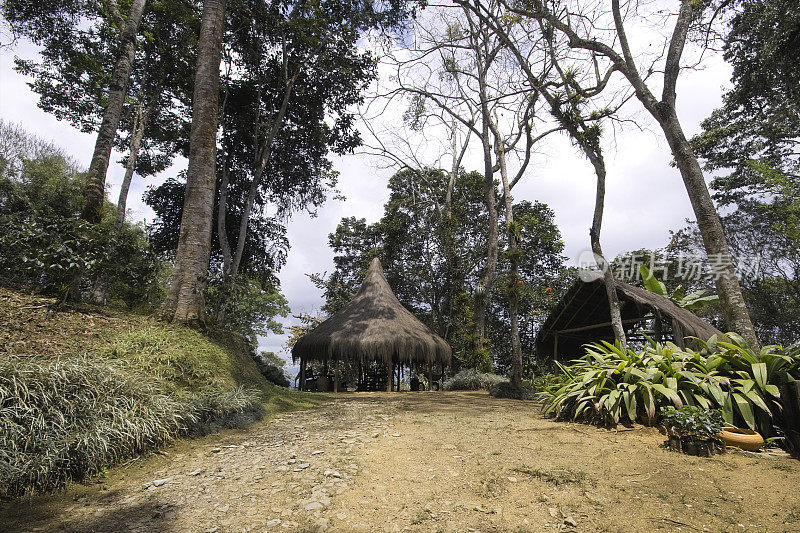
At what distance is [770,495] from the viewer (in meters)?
2.72

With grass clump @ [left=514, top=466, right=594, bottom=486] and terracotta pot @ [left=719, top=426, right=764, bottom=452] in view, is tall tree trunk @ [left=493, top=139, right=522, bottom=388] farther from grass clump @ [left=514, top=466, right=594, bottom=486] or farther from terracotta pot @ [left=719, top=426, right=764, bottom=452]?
grass clump @ [left=514, top=466, right=594, bottom=486]

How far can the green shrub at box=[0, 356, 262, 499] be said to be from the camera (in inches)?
110

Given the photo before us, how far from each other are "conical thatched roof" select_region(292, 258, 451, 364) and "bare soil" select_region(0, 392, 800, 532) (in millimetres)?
8767

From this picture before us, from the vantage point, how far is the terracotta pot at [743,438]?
361 cm

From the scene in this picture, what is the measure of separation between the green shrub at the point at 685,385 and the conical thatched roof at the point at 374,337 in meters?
8.35

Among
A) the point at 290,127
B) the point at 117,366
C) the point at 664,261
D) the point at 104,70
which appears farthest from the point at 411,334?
Result: the point at 664,261

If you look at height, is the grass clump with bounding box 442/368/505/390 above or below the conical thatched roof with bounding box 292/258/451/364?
below

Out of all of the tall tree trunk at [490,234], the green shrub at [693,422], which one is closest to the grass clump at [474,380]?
the tall tree trunk at [490,234]

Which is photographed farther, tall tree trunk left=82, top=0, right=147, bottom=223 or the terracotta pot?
tall tree trunk left=82, top=0, right=147, bottom=223

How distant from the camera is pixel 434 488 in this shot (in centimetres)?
301

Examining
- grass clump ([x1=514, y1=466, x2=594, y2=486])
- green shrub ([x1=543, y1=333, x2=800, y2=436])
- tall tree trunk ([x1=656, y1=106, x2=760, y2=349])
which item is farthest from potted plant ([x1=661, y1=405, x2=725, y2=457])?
tall tree trunk ([x1=656, y1=106, x2=760, y2=349])

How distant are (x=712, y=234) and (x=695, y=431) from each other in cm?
337

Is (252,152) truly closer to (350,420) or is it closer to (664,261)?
(350,420)

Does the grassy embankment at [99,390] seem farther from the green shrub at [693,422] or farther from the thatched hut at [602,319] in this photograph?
the thatched hut at [602,319]
